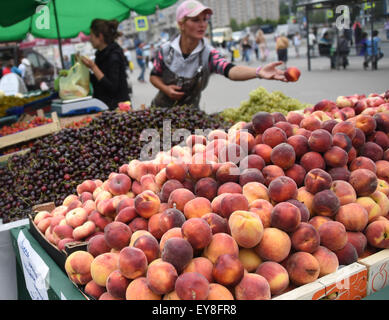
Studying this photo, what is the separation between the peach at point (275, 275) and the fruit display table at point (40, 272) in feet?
2.28

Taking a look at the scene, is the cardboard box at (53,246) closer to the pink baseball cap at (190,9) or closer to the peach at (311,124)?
the peach at (311,124)

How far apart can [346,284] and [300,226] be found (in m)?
0.24

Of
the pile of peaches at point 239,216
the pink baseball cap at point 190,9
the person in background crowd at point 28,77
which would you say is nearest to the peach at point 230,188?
the pile of peaches at point 239,216

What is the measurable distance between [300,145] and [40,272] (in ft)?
4.29

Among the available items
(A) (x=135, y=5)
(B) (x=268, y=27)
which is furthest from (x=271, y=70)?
(B) (x=268, y=27)

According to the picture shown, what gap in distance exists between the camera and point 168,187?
154cm

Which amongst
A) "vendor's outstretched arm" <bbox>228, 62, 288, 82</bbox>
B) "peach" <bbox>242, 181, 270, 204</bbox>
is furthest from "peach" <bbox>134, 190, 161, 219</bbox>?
"vendor's outstretched arm" <bbox>228, 62, 288, 82</bbox>

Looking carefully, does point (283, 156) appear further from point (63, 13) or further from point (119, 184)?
point (63, 13)

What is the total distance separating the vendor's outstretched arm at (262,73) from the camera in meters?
2.74

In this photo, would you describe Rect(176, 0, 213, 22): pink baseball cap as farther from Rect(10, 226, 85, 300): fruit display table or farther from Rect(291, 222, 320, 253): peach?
Rect(291, 222, 320, 253): peach

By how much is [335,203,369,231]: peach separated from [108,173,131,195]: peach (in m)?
0.96

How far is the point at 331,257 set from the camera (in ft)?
4.06

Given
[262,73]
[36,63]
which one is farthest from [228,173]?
[36,63]
